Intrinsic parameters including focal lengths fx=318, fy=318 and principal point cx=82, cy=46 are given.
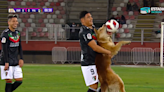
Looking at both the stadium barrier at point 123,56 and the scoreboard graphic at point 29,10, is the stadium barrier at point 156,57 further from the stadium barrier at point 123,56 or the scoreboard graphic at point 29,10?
the scoreboard graphic at point 29,10

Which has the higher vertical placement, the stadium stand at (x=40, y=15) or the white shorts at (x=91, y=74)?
the stadium stand at (x=40, y=15)

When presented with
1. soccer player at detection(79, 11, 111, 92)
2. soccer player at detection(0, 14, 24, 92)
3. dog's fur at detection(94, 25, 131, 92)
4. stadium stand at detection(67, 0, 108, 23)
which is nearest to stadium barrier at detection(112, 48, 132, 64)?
stadium stand at detection(67, 0, 108, 23)

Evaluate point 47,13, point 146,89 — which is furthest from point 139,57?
point 146,89

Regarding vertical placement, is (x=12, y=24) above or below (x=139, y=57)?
above

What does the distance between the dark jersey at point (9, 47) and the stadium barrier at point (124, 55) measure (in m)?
13.9

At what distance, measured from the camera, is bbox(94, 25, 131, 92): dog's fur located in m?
5.98

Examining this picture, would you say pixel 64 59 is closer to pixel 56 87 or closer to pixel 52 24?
pixel 52 24

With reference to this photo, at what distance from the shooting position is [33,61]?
22.6m

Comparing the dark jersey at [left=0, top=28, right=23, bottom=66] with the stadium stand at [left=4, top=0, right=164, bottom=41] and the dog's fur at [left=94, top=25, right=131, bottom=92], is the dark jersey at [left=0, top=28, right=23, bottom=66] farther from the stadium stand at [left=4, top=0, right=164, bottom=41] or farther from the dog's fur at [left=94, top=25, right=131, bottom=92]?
the stadium stand at [left=4, top=0, right=164, bottom=41]

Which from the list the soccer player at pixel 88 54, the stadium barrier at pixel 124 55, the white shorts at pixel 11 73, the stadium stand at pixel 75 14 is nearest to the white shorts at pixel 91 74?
the soccer player at pixel 88 54

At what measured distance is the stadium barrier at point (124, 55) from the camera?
67.4 feet

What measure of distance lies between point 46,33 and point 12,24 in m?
14.2

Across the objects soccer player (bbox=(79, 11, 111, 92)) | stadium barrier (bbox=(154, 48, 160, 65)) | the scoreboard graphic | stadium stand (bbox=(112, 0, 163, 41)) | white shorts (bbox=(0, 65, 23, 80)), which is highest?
the scoreboard graphic

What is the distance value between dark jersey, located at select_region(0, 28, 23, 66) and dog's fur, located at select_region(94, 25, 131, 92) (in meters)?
2.09
